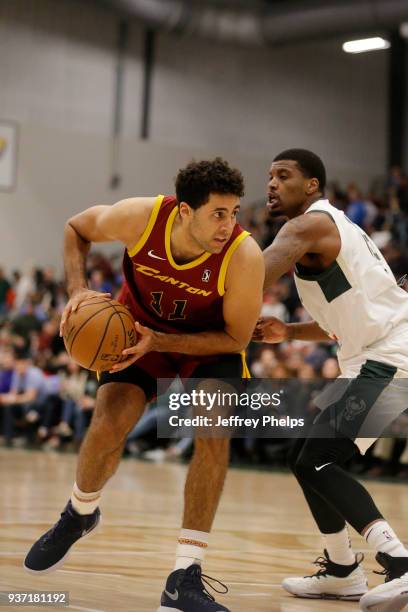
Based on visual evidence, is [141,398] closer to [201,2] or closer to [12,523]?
[12,523]

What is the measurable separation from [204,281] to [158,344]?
0.33 m

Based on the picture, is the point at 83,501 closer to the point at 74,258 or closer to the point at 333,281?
the point at 74,258

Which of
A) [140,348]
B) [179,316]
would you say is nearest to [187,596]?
[140,348]

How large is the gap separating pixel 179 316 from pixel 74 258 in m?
0.58

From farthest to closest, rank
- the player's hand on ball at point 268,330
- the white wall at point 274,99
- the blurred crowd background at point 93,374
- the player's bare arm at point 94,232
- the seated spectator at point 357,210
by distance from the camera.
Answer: the white wall at point 274,99 < the seated spectator at point 357,210 < the blurred crowd background at point 93,374 < the player's hand on ball at point 268,330 < the player's bare arm at point 94,232

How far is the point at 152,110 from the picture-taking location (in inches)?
945

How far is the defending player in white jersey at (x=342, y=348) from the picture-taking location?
14.3 ft

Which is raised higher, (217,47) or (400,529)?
(217,47)

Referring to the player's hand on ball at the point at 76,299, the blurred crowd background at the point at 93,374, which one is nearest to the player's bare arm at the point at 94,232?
the player's hand on ball at the point at 76,299

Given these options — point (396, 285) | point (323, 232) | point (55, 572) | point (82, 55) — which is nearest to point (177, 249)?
point (323, 232)

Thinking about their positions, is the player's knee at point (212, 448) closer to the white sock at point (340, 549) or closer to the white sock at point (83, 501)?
the white sock at point (83, 501)

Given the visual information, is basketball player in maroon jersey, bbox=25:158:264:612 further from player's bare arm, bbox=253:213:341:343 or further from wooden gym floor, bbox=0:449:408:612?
wooden gym floor, bbox=0:449:408:612

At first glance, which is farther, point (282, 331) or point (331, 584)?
point (282, 331)

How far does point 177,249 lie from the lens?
4.38 m
